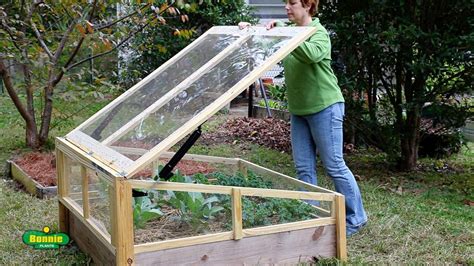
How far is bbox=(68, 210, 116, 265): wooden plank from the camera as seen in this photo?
10.0 feet

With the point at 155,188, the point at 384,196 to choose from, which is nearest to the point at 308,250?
the point at 155,188

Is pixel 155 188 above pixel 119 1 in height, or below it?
below

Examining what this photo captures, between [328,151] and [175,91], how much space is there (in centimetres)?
108

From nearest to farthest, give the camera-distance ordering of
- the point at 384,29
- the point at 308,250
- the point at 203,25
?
the point at 308,250 → the point at 384,29 → the point at 203,25

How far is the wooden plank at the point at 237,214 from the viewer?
315 cm

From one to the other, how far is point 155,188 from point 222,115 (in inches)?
288

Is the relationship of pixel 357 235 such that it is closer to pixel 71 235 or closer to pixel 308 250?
pixel 308 250

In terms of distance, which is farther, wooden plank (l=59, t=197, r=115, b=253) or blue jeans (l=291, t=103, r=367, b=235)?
blue jeans (l=291, t=103, r=367, b=235)

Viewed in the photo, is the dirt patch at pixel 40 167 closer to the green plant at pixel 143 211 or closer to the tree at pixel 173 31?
the green plant at pixel 143 211

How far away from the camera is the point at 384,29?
5.48 meters

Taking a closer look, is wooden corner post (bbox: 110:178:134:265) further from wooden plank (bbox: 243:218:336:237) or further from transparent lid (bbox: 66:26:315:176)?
wooden plank (bbox: 243:218:336:237)

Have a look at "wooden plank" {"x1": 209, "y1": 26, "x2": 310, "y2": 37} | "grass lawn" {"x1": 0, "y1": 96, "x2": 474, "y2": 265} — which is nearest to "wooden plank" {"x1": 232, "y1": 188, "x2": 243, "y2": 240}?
"grass lawn" {"x1": 0, "y1": 96, "x2": 474, "y2": 265}

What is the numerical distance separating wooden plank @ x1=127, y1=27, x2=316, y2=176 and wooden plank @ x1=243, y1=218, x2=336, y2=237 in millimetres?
691

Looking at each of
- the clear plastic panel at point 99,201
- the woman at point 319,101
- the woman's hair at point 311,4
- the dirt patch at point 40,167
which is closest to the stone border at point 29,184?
the dirt patch at point 40,167
